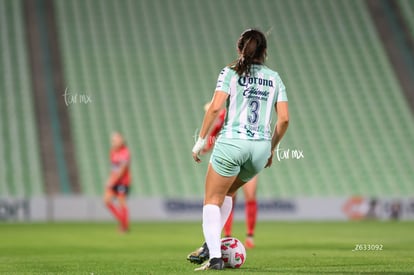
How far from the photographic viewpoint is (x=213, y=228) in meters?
7.80

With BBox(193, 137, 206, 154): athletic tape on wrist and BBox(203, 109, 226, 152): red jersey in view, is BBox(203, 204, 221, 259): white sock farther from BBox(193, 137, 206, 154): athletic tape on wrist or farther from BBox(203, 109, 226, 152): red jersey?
BBox(203, 109, 226, 152): red jersey

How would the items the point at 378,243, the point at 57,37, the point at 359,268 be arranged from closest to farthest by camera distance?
the point at 359,268, the point at 378,243, the point at 57,37

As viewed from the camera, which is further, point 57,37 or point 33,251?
point 57,37

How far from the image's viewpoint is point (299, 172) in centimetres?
2634

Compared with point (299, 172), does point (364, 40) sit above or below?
above

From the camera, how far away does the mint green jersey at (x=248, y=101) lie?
25.3 ft

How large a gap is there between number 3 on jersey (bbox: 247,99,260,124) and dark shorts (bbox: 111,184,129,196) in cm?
1046

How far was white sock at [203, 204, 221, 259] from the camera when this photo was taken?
7785 millimetres

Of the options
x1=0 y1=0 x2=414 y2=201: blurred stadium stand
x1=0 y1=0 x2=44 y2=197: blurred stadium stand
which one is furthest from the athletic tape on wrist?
x1=0 y1=0 x2=414 y2=201: blurred stadium stand

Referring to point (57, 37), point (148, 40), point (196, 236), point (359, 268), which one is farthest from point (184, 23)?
point (359, 268)

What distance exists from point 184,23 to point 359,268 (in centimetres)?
2301

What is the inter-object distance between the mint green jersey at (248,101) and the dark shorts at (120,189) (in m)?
10.4

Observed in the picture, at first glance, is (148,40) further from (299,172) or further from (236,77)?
(236,77)

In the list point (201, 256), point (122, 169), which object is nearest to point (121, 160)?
point (122, 169)
